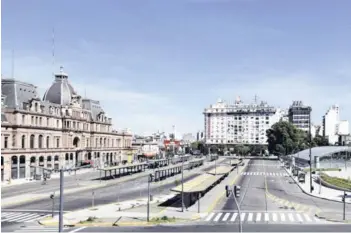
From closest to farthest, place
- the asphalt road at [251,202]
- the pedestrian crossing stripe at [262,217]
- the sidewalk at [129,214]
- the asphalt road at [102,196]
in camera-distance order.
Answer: the sidewalk at [129,214]
the pedestrian crossing stripe at [262,217]
the asphalt road at [251,202]
the asphalt road at [102,196]

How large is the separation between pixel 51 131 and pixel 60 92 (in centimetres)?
1544

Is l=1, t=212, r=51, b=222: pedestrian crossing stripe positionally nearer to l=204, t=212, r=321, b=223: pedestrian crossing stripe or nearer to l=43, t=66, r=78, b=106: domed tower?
l=204, t=212, r=321, b=223: pedestrian crossing stripe

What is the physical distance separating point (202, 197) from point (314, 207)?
15.3 meters

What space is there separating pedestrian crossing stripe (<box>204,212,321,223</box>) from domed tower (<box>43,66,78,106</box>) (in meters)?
88.9

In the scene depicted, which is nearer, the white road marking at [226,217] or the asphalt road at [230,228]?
the asphalt road at [230,228]

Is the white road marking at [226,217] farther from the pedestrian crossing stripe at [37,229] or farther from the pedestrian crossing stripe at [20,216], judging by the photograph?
the pedestrian crossing stripe at [20,216]

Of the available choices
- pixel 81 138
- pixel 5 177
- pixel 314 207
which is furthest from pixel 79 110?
pixel 314 207

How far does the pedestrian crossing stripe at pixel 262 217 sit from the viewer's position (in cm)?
4816

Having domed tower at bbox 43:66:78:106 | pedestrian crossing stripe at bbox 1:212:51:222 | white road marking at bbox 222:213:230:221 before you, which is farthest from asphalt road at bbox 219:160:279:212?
domed tower at bbox 43:66:78:106

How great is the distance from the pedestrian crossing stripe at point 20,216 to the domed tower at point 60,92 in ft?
270

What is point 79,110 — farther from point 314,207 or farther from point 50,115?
point 314,207

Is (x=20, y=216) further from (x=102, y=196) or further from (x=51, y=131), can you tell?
(x=51, y=131)

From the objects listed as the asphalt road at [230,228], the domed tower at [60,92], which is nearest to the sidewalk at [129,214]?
the asphalt road at [230,228]

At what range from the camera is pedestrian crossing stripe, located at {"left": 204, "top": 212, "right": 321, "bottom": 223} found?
48156 mm
